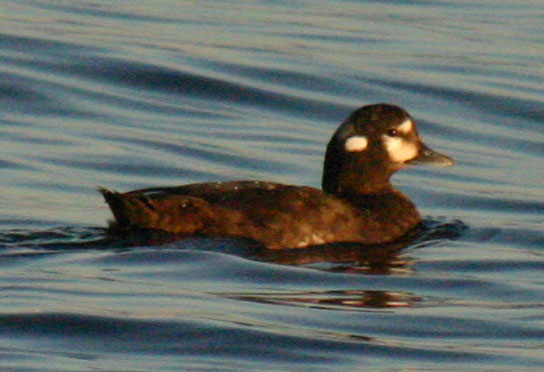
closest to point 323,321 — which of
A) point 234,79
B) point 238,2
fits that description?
point 234,79

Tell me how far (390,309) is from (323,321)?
584 mm

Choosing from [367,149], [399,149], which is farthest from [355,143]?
[399,149]

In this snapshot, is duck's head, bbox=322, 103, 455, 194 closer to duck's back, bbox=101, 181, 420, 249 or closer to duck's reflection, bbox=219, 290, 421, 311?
duck's back, bbox=101, 181, 420, 249

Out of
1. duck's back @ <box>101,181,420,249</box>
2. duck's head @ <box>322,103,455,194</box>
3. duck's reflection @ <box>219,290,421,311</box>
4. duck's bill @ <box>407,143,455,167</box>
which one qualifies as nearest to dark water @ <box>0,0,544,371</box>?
duck's reflection @ <box>219,290,421,311</box>

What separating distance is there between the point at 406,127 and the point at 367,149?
0.32m

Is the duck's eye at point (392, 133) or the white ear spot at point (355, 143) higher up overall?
the duck's eye at point (392, 133)

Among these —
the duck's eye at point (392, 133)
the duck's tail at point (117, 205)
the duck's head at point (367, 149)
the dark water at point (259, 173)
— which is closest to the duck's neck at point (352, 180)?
the duck's head at point (367, 149)

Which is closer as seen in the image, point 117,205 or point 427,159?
point 117,205

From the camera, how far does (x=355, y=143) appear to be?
37.0 ft

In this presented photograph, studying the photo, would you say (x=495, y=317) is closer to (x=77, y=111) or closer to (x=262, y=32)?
(x=77, y=111)

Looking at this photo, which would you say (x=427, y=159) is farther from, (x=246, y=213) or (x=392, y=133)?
(x=246, y=213)

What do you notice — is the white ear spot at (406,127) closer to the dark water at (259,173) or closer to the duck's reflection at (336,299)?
the dark water at (259,173)

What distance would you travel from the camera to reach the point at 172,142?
46.8ft

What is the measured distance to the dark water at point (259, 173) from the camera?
7980mm
